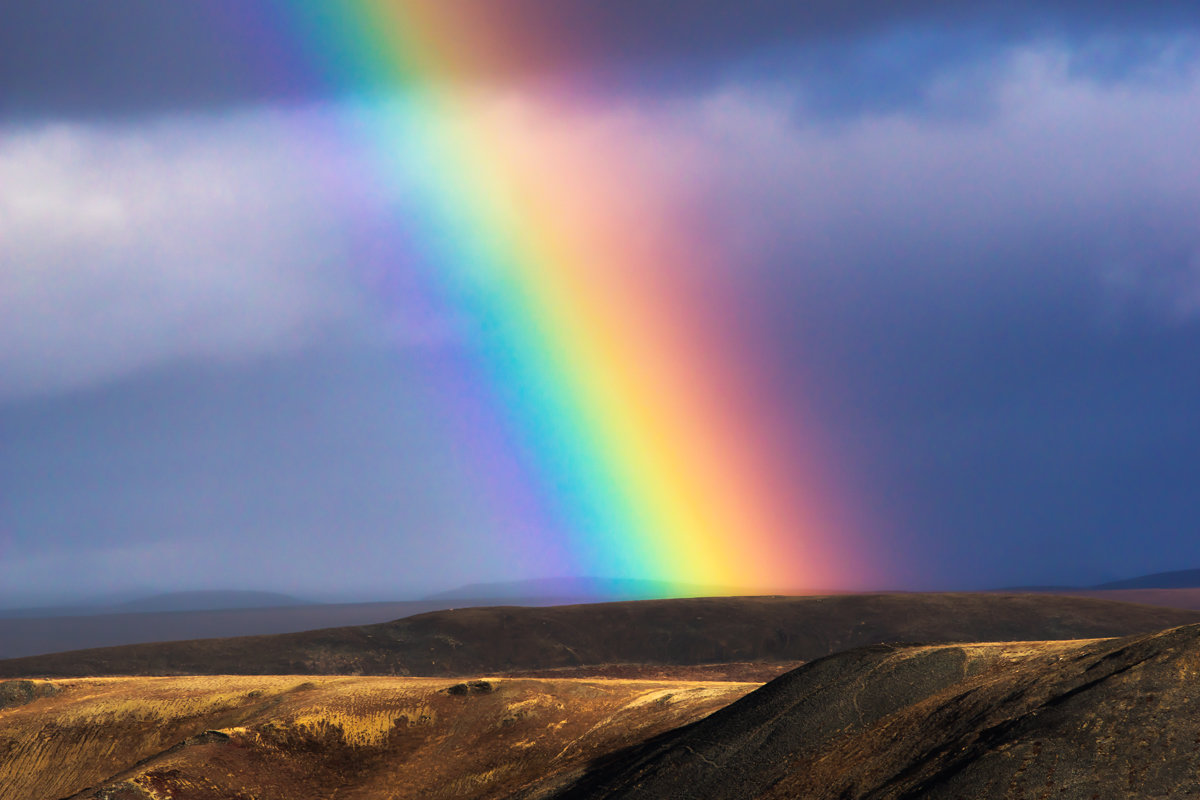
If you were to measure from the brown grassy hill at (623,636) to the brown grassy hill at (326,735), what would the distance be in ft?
78.0

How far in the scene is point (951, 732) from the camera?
51.6 feet

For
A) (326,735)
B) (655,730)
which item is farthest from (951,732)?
(326,735)

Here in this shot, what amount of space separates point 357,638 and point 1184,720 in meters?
58.0

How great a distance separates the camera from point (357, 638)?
6425cm

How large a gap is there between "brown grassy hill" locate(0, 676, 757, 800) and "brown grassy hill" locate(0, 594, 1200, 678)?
23.8 m

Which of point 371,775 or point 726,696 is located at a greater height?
point 726,696

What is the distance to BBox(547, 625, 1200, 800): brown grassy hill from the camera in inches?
496

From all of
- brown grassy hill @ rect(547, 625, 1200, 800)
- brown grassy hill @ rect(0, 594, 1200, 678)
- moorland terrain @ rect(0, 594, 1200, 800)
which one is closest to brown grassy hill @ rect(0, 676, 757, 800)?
moorland terrain @ rect(0, 594, 1200, 800)

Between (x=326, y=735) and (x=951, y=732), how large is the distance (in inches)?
787

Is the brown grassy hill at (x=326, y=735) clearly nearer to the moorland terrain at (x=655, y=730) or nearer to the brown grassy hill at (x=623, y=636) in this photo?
the moorland terrain at (x=655, y=730)

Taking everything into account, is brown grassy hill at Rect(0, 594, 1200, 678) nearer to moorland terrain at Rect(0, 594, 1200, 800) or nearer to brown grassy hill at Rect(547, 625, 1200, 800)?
moorland terrain at Rect(0, 594, 1200, 800)

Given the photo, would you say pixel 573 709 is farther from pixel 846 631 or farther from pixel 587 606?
pixel 587 606

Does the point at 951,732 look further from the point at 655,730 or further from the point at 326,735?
the point at 326,735

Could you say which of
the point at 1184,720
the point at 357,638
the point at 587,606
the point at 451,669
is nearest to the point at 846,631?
the point at 587,606
